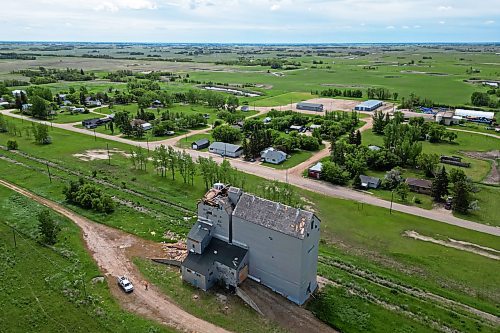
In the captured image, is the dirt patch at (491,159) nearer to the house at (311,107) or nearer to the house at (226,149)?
the house at (226,149)

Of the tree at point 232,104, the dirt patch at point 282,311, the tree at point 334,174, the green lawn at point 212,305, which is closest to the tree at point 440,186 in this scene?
the tree at point 334,174

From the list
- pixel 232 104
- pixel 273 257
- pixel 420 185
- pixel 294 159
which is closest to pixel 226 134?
pixel 294 159

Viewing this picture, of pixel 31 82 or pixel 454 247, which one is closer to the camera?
pixel 454 247

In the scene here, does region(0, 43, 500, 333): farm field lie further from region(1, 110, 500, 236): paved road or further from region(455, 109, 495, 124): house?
region(455, 109, 495, 124): house

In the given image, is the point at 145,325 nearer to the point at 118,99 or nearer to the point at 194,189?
the point at 194,189

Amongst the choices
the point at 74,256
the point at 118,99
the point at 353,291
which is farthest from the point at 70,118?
the point at 353,291

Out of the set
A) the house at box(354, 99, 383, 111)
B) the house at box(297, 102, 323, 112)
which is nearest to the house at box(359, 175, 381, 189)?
the house at box(297, 102, 323, 112)
